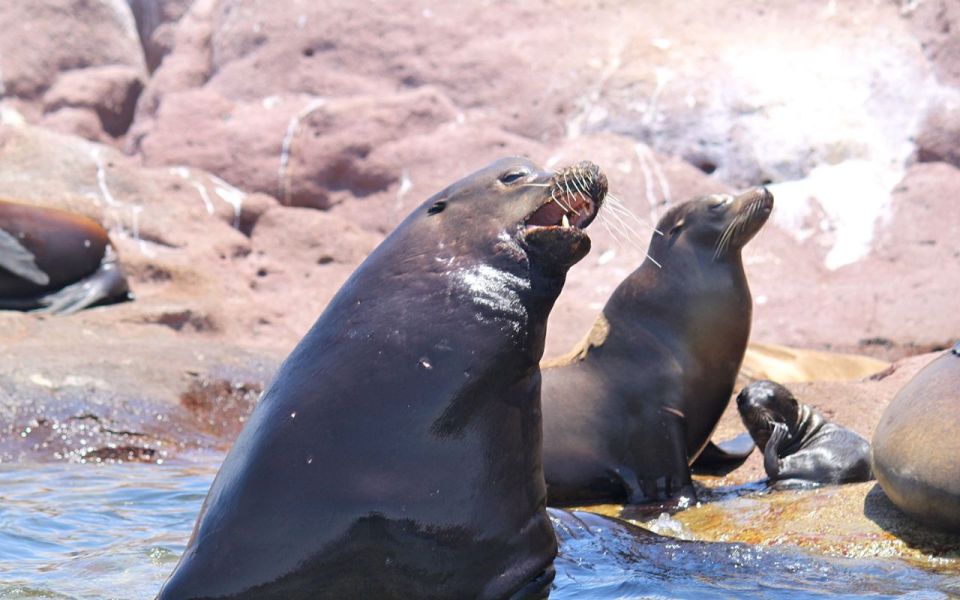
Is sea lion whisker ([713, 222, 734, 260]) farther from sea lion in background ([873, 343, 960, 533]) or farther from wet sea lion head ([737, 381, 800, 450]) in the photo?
sea lion in background ([873, 343, 960, 533])

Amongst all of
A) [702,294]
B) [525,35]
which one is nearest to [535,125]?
[525,35]

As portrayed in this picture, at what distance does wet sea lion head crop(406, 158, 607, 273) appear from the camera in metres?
3.79

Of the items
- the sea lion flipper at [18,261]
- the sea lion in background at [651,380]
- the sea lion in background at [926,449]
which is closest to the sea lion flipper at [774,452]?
the sea lion in background at [651,380]

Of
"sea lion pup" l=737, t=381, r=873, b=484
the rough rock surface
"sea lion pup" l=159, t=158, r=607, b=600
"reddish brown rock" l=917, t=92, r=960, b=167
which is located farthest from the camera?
"reddish brown rock" l=917, t=92, r=960, b=167

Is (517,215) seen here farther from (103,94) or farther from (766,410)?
(103,94)

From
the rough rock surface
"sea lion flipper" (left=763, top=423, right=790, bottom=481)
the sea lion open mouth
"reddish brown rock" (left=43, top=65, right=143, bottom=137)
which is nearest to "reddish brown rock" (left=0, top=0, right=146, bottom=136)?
"reddish brown rock" (left=43, top=65, right=143, bottom=137)

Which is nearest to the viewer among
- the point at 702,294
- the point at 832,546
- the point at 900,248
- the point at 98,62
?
the point at 832,546

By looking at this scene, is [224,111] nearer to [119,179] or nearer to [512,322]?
[119,179]

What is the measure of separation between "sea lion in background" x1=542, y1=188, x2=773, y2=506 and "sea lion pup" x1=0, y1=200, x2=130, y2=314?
265 inches

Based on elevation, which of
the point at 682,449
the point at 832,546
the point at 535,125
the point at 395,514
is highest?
the point at 395,514

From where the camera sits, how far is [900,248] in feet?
45.9

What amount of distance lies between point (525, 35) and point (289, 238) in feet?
14.6

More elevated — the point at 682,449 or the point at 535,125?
the point at 682,449

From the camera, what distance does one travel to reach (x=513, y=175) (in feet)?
13.3
